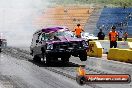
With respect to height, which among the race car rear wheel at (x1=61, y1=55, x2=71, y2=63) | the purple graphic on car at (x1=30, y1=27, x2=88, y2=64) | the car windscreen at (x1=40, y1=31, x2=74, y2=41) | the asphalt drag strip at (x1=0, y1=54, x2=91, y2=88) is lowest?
the asphalt drag strip at (x1=0, y1=54, x2=91, y2=88)

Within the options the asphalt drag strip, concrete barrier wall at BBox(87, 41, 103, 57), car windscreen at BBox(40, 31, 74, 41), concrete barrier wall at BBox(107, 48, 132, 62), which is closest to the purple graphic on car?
car windscreen at BBox(40, 31, 74, 41)

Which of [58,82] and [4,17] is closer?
[58,82]

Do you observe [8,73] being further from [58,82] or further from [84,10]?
[84,10]

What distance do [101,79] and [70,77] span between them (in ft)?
28.0

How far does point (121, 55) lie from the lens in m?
21.4

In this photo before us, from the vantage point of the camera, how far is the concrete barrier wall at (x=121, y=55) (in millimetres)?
20547

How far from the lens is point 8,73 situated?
15312mm

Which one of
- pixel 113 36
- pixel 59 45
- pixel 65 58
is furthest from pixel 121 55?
pixel 59 45

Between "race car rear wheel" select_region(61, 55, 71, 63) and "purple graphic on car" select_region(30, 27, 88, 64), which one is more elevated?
"purple graphic on car" select_region(30, 27, 88, 64)

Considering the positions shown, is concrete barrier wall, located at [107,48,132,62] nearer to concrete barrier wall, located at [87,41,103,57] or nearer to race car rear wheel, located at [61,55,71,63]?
concrete barrier wall, located at [87,41,103,57]

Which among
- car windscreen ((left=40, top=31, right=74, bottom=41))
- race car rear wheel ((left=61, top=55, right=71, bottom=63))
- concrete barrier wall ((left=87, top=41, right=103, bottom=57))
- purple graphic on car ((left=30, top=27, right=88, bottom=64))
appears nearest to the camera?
purple graphic on car ((left=30, top=27, right=88, bottom=64))

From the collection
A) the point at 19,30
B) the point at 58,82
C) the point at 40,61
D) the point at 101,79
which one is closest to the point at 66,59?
the point at 40,61

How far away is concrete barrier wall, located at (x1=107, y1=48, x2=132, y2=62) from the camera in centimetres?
2055

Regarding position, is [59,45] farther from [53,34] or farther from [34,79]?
[34,79]
